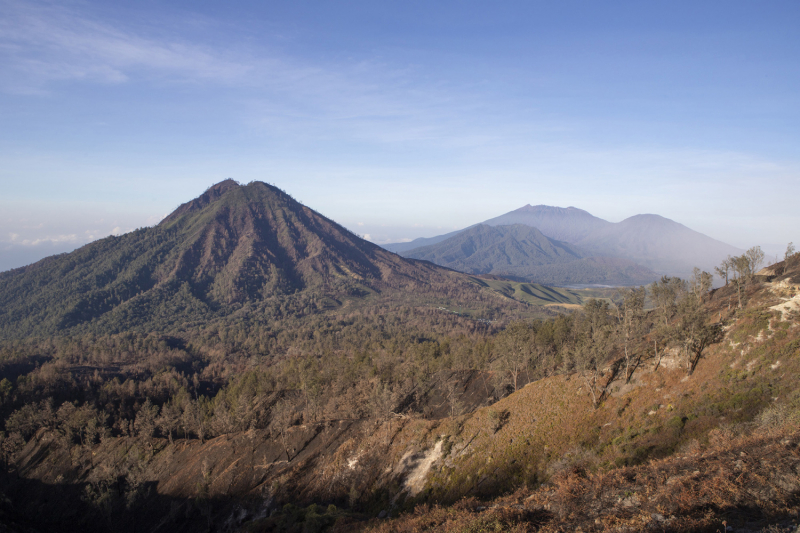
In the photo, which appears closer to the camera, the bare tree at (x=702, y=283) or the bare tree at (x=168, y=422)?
the bare tree at (x=702, y=283)

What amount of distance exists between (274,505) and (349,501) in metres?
10.3

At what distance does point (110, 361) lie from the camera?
131m

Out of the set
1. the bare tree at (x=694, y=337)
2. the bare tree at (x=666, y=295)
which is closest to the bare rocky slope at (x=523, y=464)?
the bare tree at (x=694, y=337)

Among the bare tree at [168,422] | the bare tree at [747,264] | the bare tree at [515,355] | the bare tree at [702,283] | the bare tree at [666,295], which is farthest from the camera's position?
the bare tree at [168,422]

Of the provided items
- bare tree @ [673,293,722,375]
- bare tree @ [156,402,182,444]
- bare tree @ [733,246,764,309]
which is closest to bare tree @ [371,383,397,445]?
bare tree @ [673,293,722,375]

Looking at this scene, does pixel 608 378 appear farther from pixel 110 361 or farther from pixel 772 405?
pixel 110 361

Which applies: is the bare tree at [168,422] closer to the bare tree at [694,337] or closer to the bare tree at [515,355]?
the bare tree at [515,355]

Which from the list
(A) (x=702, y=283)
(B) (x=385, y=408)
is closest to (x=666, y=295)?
(A) (x=702, y=283)

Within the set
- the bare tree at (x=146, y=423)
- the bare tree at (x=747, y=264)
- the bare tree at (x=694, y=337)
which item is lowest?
the bare tree at (x=146, y=423)

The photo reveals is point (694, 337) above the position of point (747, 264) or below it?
below

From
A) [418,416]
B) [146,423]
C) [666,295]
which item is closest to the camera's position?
[418,416]

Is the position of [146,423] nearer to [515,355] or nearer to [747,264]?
[515,355]

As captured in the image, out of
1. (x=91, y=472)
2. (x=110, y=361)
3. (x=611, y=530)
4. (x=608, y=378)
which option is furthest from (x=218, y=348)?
(x=611, y=530)

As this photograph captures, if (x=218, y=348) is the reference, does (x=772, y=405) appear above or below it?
above
